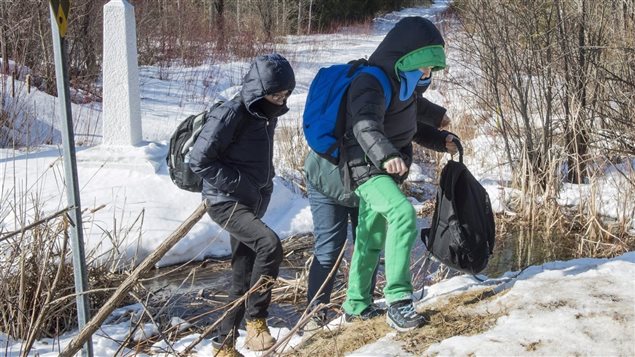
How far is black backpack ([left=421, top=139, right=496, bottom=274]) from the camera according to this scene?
348cm

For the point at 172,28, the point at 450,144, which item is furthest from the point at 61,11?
the point at 172,28

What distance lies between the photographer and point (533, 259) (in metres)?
6.20

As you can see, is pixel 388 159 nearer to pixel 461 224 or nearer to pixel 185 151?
pixel 461 224

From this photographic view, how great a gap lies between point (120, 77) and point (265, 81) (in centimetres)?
398

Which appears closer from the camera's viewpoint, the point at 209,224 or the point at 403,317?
the point at 403,317

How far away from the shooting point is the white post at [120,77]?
7.01m

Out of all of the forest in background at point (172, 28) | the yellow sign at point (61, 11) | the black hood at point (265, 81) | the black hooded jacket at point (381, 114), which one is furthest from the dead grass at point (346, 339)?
the forest in background at point (172, 28)

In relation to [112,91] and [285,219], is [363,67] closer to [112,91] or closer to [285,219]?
[285,219]

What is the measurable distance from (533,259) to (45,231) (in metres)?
3.85

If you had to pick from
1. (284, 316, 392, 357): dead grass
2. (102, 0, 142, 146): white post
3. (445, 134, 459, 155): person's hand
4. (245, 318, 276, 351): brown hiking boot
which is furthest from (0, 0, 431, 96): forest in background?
(284, 316, 392, 357): dead grass

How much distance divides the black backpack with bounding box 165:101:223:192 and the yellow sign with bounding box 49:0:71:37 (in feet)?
3.82

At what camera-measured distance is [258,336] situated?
148 inches

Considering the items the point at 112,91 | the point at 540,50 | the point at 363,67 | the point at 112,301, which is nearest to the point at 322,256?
the point at 363,67

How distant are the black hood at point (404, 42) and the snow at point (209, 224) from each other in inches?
46.2
